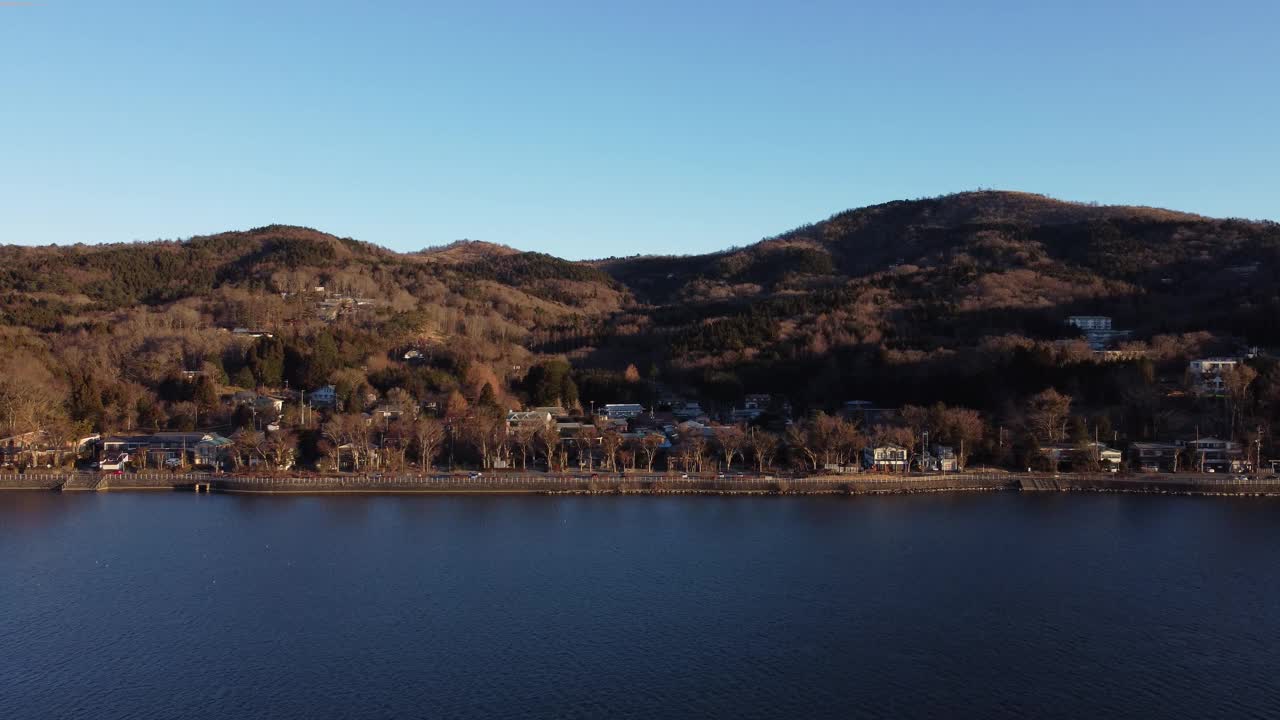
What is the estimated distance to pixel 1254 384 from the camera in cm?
2833

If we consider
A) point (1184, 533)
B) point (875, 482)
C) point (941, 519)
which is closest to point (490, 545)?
point (941, 519)

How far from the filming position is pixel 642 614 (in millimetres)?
13891

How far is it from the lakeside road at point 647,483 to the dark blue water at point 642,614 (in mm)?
3313

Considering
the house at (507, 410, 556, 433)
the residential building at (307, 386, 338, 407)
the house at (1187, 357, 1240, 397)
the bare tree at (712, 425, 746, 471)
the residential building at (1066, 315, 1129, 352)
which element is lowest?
the bare tree at (712, 425, 746, 471)

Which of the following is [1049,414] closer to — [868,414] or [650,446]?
[868,414]

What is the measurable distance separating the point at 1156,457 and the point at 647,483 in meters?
14.1

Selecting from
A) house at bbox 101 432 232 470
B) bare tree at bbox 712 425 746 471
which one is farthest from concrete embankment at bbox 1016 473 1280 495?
house at bbox 101 432 232 470

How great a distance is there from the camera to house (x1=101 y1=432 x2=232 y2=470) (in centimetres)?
2772

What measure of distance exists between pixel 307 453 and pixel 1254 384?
1102 inches

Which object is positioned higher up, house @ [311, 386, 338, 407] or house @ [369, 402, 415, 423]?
house @ [311, 386, 338, 407]

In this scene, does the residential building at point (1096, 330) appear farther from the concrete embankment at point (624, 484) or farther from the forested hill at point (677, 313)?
the concrete embankment at point (624, 484)

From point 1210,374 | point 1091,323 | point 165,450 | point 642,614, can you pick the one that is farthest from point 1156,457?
point 165,450

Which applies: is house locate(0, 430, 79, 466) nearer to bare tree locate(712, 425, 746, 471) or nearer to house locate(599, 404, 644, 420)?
house locate(599, 404, 644, 420)

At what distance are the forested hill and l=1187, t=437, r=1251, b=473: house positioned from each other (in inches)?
163
